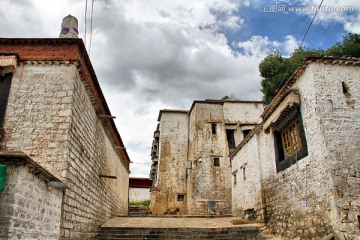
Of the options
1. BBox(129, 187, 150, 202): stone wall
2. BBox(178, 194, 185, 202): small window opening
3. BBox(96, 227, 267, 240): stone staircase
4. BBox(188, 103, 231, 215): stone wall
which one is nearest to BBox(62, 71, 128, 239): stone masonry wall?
BBox(96, 227, 267, 240): stone staircase

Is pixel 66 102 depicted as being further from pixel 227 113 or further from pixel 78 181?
pixel 227 113

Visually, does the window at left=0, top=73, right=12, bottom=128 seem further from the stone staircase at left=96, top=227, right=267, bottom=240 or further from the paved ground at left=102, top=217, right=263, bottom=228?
the paved ground at left=102, top=217, right=263, bottom=228

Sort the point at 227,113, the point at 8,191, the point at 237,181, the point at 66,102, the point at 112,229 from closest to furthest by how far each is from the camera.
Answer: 1. the point at 8,191
2. the point at 66,102
3. the point at 112,229
4. the point at 237,181
5. the point at 227,113

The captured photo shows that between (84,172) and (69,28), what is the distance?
525cm

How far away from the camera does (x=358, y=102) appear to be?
24.9ft

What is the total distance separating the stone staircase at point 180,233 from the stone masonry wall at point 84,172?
0.74 meters

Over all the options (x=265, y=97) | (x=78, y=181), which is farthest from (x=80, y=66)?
(x=265, y=97)

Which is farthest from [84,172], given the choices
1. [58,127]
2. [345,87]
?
[345,87]

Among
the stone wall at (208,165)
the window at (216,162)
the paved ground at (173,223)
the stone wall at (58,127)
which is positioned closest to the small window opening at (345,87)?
the paved ground at (173,223)

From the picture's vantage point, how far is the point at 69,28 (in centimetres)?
1073

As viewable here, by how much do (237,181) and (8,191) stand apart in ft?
40.8

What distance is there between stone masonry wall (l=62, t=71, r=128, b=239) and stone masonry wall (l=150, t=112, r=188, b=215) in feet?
31.1

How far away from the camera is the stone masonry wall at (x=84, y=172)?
8.02 meters

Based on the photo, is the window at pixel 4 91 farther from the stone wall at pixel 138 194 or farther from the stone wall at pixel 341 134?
the stone wall at pixel 138 194
